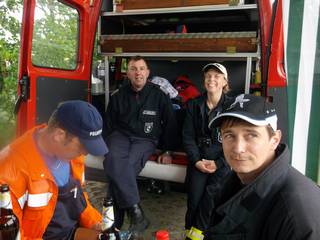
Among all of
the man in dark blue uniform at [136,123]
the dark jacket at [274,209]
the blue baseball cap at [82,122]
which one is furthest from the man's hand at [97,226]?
the man in dark blue uniform at [136,123]

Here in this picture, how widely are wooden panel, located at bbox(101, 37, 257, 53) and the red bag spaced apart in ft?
2.41

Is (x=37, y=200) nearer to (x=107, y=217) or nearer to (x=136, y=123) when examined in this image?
(x=107, y=217)

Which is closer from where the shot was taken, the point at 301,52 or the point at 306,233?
the point at 306,233

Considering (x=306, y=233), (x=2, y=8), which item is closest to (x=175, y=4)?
(x=2, y=8)

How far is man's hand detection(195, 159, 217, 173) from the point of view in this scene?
2.83m

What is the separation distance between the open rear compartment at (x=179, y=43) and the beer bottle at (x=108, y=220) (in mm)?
1614

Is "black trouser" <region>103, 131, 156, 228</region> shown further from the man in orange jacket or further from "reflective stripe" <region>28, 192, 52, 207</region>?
"reflective stripe" <region>28, 192, 52, 207</region>

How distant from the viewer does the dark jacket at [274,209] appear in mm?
873

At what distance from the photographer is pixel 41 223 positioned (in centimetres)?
156

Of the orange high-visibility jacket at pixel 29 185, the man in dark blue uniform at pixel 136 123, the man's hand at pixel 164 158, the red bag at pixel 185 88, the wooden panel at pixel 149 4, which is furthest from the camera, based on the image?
the red bag at pixel 185 88

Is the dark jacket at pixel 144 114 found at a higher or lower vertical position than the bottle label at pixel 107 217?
higher

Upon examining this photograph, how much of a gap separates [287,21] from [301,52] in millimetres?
288

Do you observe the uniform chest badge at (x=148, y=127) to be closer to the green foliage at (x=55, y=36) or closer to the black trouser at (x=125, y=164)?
the black trouser at (x=125, y=164)

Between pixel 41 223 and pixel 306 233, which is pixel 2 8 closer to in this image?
pixel 41 223
